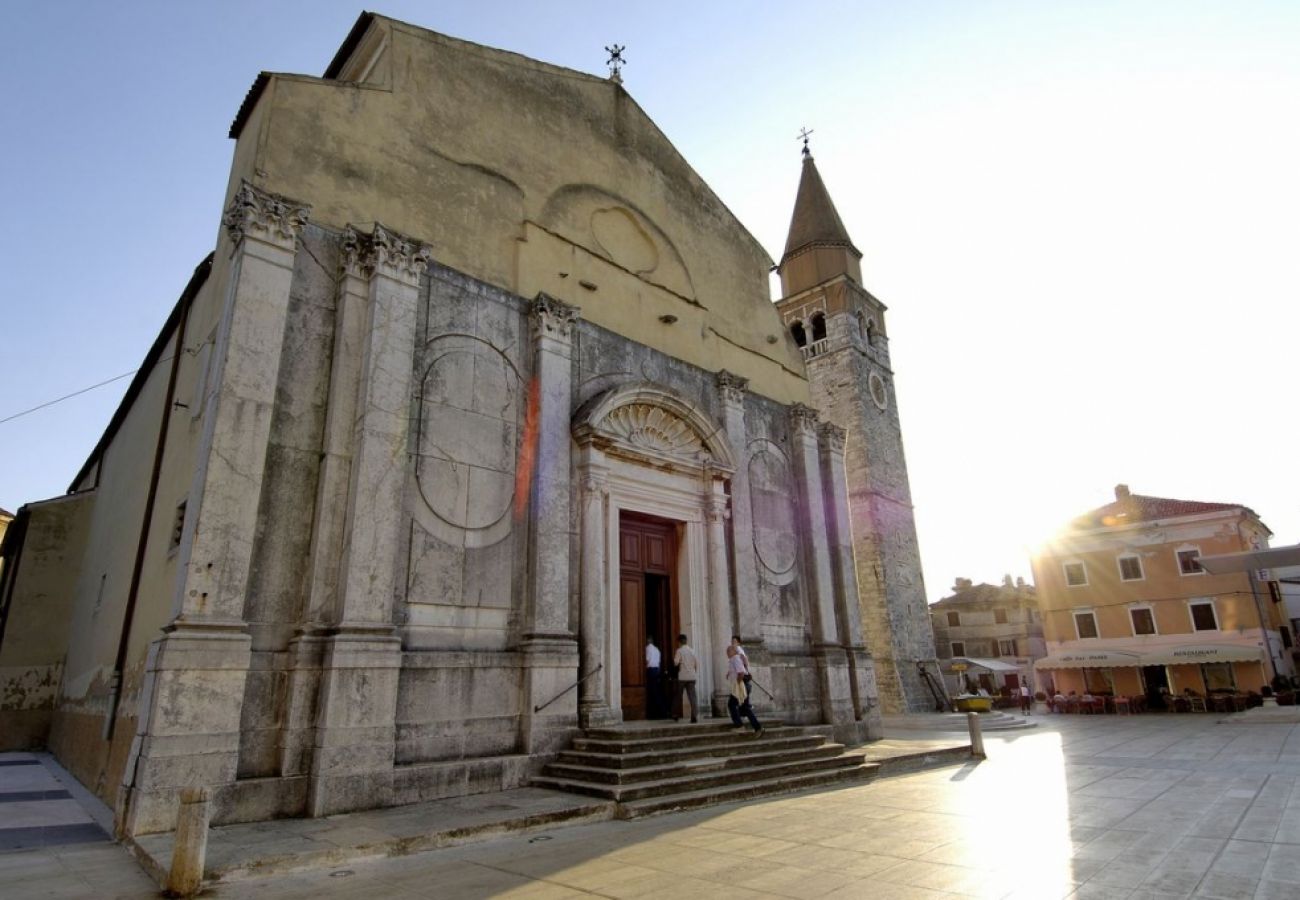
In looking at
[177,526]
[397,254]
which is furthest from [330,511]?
[397,254]

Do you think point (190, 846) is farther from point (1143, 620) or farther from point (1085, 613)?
point (1085, 613)

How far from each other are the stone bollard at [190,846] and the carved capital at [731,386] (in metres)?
10.5

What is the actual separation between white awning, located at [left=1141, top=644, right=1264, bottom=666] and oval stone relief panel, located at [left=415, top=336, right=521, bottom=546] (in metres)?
27.7

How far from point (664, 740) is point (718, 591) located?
11.1ft

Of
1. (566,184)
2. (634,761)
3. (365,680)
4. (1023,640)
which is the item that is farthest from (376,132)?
(1023,640)

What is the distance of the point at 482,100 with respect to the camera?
1156 centimetres

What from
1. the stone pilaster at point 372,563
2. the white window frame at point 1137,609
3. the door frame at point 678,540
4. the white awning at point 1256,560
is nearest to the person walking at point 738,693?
the door frame at point 678,540

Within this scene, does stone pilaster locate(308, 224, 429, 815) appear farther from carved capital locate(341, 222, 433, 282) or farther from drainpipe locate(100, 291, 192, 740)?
drainpipe locate(100, 291, 192, 740)

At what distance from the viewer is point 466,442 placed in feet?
31.4

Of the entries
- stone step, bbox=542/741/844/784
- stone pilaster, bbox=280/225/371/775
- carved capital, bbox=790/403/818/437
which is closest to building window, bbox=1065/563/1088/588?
carved capital, bbox=790/403/818/437

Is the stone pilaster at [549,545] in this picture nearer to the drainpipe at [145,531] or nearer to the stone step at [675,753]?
the stone step at [675,753]

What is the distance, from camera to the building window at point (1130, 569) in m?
29.7

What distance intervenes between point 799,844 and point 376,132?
10.1 m

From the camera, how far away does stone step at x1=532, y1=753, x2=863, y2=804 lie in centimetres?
773
